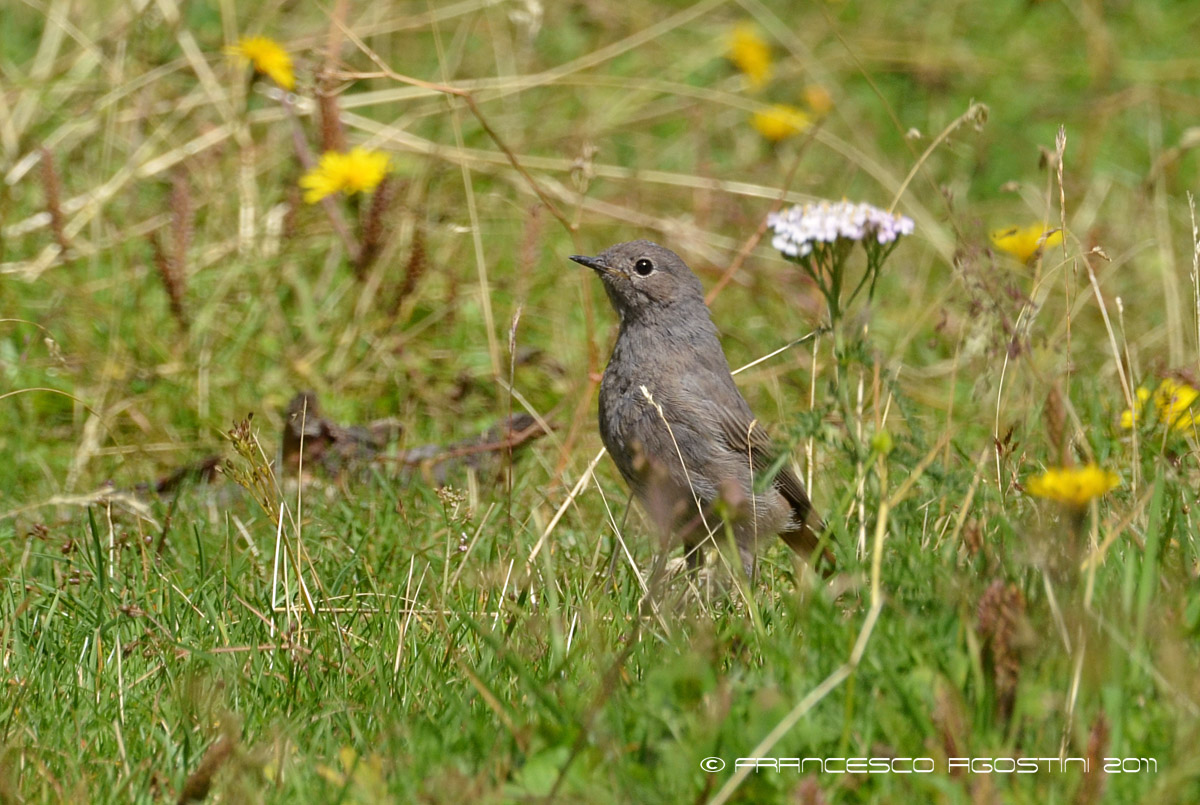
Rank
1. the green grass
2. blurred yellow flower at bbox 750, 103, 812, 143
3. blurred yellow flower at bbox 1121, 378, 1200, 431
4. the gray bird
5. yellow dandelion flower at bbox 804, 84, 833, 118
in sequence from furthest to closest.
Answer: yellow dandelion flower at bbox 804, 84, 833, 118, blurred yellow flower at bbox 750, 103, 812, 143, the gray bird, blurred yellow flower at bbox 1121, 378, 1200, 431, the green grass

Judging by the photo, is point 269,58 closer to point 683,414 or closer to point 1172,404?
point 683,414

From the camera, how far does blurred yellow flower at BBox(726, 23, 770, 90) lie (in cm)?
864

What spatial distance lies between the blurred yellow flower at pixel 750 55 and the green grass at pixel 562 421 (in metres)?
0.15

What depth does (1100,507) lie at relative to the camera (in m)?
3.93

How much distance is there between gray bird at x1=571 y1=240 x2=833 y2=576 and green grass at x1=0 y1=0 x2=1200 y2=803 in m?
0.23

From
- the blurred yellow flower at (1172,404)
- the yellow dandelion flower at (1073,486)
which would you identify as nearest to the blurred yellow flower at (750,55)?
the blurred yellow flower at (1172,404)

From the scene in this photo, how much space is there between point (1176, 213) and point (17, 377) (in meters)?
6.29

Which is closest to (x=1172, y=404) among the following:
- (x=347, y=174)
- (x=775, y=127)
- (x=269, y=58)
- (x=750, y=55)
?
(x=347, y=174)

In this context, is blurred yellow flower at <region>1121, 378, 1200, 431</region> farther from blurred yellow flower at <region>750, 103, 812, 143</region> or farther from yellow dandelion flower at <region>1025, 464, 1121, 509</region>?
blurred yellow flower at <region>750, 103, 812, 143</region>

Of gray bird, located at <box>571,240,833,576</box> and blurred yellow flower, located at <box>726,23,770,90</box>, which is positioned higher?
blurred yellow flower, located at <box>726,23,770,90</box>

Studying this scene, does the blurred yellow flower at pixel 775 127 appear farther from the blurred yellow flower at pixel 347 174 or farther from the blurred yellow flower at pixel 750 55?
the blurred yellow flower at pixel 347 174

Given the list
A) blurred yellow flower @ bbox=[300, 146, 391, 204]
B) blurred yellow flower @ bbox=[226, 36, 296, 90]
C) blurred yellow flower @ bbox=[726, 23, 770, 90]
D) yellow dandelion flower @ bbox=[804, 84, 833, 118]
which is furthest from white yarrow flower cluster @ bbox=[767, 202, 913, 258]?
blurred yellow flower @ bbox=[726, 23, 770, 90]

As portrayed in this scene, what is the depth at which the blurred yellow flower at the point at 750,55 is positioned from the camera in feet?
28.3

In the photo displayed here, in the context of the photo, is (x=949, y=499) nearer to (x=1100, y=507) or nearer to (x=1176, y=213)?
(x=1100, y=507)
